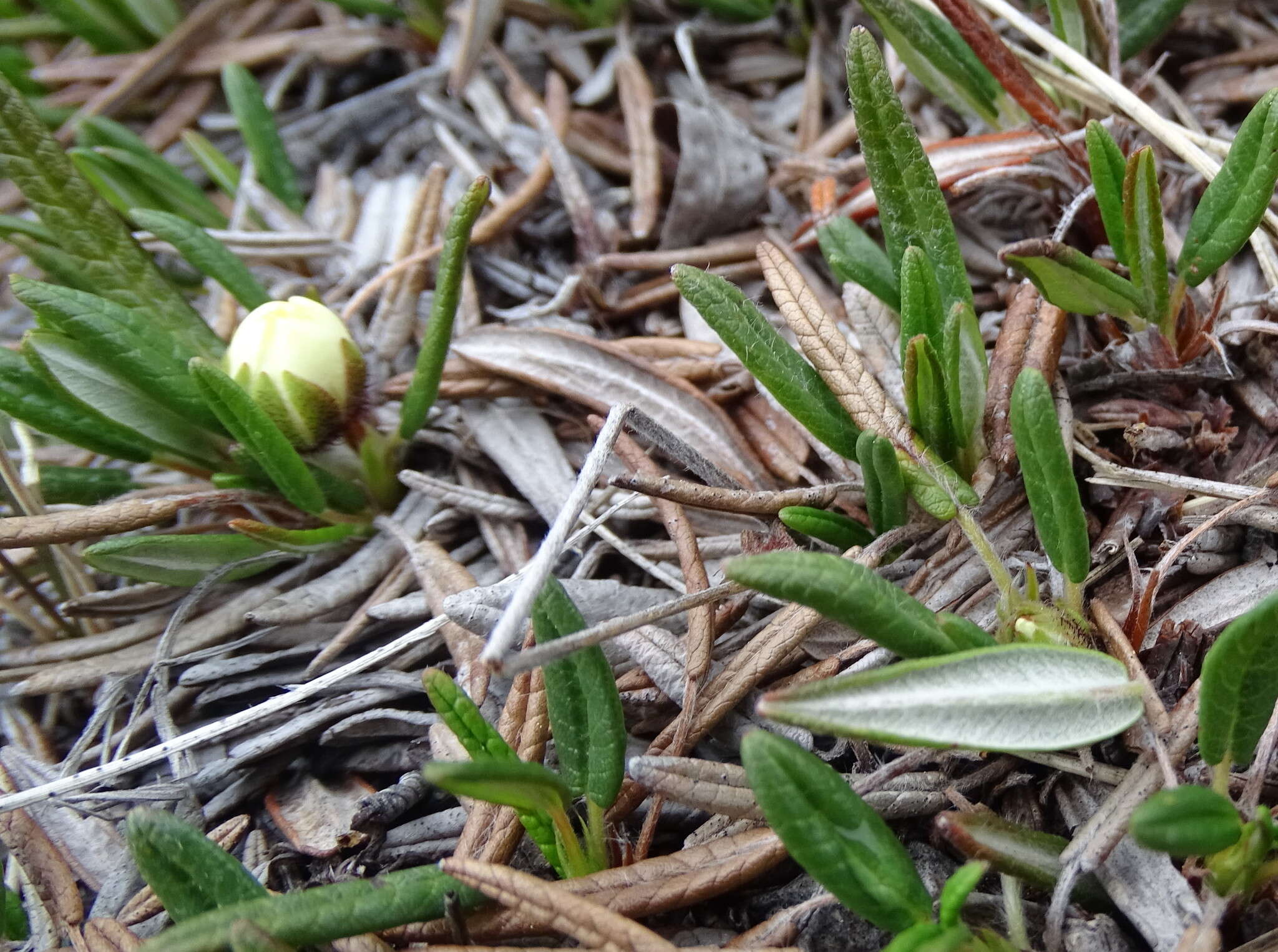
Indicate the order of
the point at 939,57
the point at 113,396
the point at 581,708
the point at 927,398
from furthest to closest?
the point at 939,57 → the point at 113,396 → the point at 927,398 → the point at 581,708

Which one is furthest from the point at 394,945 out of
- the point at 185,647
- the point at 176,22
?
the point at 176,22

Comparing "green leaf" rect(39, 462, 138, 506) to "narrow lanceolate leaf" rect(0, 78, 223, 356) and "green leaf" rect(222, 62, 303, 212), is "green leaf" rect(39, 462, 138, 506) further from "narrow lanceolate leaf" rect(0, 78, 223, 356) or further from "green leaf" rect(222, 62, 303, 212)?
"green leaf" rect(222, 62, 303, 212)

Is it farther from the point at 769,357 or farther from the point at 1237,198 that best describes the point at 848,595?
the point at 1237,198

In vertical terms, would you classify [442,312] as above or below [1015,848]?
above

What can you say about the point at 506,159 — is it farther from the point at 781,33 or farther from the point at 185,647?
the point at 185,647

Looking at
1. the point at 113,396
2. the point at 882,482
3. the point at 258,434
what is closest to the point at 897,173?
the point at 882,482

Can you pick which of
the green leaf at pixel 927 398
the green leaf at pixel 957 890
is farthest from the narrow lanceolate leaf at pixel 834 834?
the green leaf at pixel 927 398
